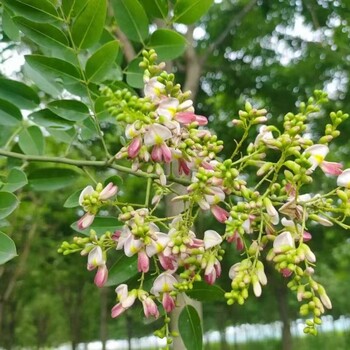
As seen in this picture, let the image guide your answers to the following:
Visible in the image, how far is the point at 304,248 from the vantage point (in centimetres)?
98

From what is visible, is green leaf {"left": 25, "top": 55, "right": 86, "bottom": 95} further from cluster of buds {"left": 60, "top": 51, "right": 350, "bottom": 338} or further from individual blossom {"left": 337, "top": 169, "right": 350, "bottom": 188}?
individual blossom {"left": 337, "top": 169, "right": 350, "bottom": 188}

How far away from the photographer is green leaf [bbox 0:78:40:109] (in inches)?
66.3

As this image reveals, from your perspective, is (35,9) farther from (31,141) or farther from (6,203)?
(31,141)

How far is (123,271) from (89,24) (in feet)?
1.79

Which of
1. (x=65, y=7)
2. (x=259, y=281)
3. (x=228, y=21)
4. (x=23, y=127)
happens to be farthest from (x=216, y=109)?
(x=259, y=281)

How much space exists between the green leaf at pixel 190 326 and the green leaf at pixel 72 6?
0.68m

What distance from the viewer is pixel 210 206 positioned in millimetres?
1021

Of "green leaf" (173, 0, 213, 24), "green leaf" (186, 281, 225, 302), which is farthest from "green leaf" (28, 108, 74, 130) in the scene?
"green leaf" (186, 281, 225, 302)

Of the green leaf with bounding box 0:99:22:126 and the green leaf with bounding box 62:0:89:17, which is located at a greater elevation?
the green leaf with bounding box 62:0:89:17

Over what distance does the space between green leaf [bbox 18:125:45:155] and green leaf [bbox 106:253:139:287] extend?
766 mm

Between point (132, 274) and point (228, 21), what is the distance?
4678 millimetres

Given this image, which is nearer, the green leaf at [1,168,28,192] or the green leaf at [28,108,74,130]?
the green leaf at [1,168,28,192]

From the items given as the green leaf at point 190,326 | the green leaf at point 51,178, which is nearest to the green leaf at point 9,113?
the green leaf at point 51,178

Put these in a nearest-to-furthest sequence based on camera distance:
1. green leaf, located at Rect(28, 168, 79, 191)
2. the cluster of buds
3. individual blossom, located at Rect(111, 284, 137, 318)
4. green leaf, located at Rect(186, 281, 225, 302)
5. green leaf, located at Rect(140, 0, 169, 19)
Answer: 1. the cluster of buds
2. individual blossom, located at Rect(111, 284, 137, 318)
3. green leaf, located at Rect(186, 281, 225, 302)
4. green leaf, located at Rect(140, 0, 169, 19)
5. green leaf, located at Rect(28, 168, 79, 191)
